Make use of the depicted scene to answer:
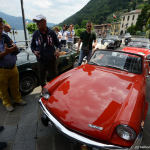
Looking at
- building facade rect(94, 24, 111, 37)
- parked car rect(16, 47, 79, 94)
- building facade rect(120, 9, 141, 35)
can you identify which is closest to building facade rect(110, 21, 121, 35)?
building facade rect(94, 24, 111, 37)

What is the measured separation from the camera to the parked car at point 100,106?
1.27 metres

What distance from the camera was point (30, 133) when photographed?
199 centimetres

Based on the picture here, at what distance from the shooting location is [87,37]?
398 cm

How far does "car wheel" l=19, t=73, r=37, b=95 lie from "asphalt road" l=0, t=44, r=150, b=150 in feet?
1.96

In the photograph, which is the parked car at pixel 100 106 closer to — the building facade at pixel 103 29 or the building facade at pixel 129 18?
the building facade at pixel 129 18

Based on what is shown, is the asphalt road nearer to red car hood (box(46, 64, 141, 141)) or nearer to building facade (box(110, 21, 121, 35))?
red car hood (box(46, 64, 141, 141))

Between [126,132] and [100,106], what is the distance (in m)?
0.42

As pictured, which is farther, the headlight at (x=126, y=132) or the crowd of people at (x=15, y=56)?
the crowd of people at (x=15, y=56)

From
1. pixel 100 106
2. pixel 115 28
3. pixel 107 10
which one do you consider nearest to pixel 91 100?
pixel 100 106

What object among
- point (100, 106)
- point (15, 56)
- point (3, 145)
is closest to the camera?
point (100, 106)

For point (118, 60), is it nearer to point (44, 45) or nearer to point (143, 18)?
point (44, 45)

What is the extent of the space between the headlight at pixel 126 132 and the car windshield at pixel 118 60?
142 centimetres

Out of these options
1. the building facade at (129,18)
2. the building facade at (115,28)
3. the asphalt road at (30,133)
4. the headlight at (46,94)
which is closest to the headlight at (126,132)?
the asphalt road at (30,133)

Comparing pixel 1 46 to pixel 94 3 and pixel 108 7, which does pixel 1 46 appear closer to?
pixel 108 7
